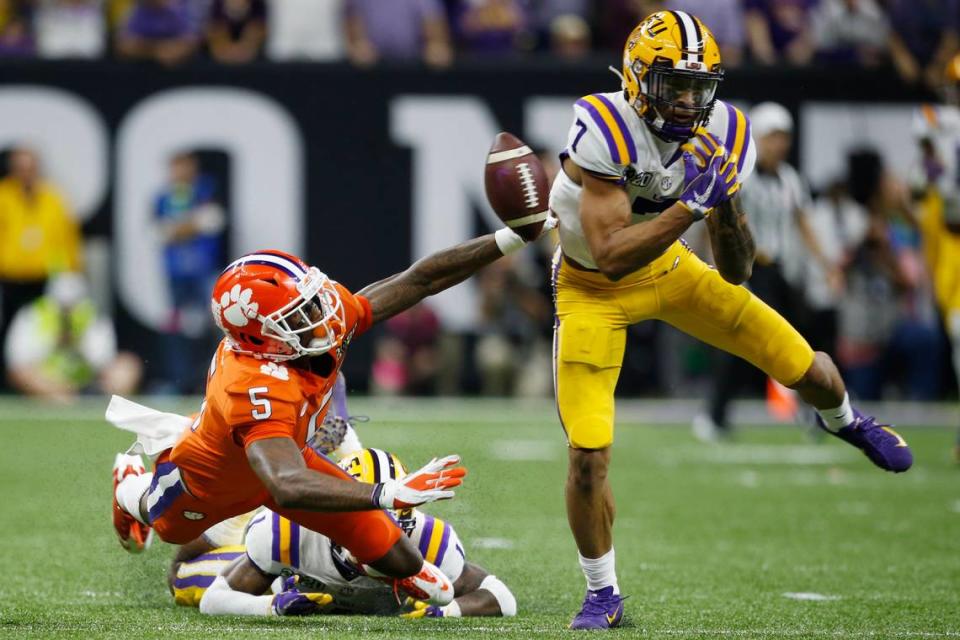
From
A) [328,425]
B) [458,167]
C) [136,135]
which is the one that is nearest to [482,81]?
[458,167]

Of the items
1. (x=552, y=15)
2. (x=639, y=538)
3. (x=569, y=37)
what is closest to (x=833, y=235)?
(x=569, y=37)

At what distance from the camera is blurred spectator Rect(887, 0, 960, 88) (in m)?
12.1

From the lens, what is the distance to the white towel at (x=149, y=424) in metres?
4.68

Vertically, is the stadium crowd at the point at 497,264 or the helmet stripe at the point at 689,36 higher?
the helmet stripe at the point at 689,36

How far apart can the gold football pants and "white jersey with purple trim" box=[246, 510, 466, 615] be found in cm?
54

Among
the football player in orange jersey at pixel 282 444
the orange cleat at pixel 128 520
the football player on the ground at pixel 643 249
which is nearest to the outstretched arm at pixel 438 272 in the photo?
the football player in orange jersey at pixel 282 444

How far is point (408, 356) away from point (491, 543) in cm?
590

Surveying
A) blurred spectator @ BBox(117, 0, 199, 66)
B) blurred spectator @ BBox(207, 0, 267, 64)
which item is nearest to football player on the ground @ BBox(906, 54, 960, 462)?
blurred spectator @ BBox(207, 0, 267, 64)

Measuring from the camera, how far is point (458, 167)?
11859 mm

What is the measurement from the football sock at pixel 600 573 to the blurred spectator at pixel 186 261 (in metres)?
7.52

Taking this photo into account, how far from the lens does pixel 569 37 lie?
12.1 metres

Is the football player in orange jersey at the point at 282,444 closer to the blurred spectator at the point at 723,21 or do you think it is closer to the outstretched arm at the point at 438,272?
the outstretched arm at the point at 438,272

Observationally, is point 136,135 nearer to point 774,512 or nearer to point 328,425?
point 774,512

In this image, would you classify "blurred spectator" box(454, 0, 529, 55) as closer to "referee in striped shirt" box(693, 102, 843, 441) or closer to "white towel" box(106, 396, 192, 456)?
"referee in striped shirt" box(693, 102, 843, 441)
